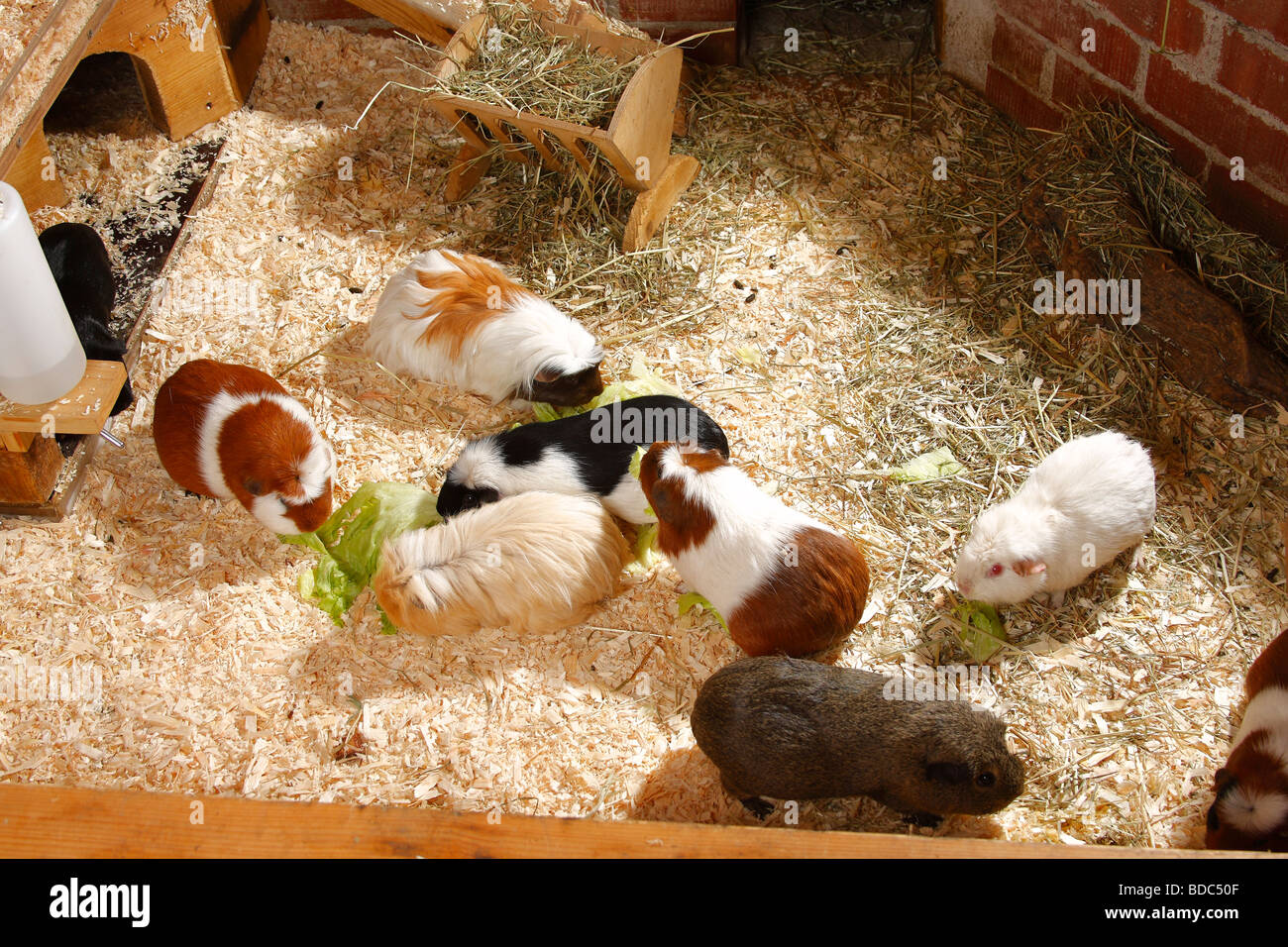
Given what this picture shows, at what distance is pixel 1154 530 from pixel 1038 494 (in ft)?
1.87

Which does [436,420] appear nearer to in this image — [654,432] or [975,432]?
[654,432]

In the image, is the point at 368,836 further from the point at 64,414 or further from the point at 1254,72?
the point at 1254,72

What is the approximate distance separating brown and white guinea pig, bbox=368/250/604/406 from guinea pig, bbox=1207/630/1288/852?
233 cm

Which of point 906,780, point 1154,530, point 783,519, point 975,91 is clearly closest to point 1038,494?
point 1154,530

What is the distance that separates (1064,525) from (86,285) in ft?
11.7

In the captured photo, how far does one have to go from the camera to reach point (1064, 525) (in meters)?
3.11

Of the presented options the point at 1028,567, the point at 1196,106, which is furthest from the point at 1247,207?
the point at 1028,567

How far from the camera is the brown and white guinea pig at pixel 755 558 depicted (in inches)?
115

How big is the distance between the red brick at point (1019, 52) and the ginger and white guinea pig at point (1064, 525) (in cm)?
217

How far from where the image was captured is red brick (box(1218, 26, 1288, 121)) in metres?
3.58

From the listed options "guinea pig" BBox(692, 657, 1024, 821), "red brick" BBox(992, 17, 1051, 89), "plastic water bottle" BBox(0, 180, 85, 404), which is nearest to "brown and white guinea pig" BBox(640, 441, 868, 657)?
"guinea pig" BBox(692, 657, 1024, 821)

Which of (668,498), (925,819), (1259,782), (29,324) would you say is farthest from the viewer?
(668,498)

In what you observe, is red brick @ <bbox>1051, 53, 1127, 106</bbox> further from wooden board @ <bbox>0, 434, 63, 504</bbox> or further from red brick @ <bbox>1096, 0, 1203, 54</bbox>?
wooden board @ <bbox>0, 434, 63, 504</bbox>

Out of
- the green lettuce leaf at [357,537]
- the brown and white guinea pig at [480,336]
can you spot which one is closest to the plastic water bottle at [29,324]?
the green lettuce leaf at [357,537]
